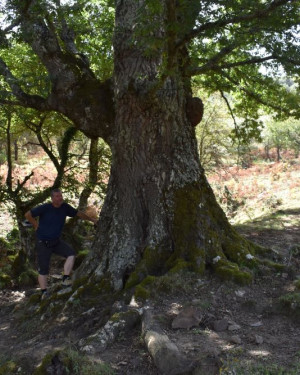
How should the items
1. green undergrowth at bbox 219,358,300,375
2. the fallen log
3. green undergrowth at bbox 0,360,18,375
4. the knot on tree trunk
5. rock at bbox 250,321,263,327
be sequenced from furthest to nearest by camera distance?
the knot on tree trunk
rock at bbox 250,321,263,327
green undergrowth at bbox 0,360,18,375
the fallen log
green undergrowth at bbox 219,358,300,375

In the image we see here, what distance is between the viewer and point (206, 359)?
355cm

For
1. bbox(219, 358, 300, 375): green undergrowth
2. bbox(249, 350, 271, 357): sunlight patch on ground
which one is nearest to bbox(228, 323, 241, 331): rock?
bbox(249, 350, 271, 357): sunlight patch on ground

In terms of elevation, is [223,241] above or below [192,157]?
below

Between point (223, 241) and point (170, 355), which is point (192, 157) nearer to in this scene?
point (223, 241)

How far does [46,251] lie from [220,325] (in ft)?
11.7

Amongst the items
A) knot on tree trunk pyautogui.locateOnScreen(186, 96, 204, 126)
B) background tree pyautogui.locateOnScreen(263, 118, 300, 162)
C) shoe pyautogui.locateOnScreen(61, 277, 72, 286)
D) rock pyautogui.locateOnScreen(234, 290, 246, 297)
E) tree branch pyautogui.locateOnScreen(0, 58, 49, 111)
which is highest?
background tree pyautogui.locateOnScreen(263, 118, 300, 162)

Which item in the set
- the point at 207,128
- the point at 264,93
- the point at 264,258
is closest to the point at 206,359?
the point at 264,258

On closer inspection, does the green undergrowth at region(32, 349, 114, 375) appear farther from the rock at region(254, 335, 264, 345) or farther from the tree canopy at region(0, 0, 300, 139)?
the tree canopy at region(0, 0, 300, 139)

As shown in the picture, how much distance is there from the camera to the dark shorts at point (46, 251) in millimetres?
6753

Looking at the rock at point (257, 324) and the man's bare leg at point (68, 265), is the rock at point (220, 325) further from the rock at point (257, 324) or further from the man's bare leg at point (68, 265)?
the man's bare leg at point (68, 265)

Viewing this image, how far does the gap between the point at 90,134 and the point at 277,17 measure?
3733 millimetres

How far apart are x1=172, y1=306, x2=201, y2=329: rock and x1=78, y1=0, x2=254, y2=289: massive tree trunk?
3.98ft

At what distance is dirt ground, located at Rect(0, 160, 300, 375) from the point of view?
12.2ft

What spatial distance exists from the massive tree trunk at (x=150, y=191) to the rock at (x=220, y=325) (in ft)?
4.61
